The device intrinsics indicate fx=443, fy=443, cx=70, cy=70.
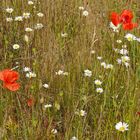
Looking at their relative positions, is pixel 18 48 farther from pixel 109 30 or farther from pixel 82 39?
pixel 109 30

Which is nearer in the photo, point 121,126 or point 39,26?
point 121,126

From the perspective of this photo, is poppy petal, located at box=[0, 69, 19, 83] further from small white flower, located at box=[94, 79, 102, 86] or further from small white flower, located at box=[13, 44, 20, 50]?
small white flower, located at box=[13, 44, 20, 50]

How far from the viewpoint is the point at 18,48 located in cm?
333

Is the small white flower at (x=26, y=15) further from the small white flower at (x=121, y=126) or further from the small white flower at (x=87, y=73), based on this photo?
the small white flower at (x=121, y=126)

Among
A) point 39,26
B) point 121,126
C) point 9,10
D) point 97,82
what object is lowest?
point 121,126

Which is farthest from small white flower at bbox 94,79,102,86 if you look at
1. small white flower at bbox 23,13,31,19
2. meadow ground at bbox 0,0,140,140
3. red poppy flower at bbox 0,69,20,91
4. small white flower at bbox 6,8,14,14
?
small white flower at bbox 6,8,14,14

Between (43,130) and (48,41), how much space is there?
1.03m

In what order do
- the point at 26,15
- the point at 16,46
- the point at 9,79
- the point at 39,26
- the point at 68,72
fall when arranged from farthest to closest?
1. the point at 26,15
2. the point at 39,26
3. the point at 16,46
4. the point at 68,72
5. the point at 9,79

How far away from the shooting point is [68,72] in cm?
296

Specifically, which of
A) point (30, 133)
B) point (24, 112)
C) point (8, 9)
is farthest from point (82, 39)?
point (30, 133)

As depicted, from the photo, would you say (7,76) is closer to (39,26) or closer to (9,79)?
(9,79)

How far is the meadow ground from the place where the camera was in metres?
2.45

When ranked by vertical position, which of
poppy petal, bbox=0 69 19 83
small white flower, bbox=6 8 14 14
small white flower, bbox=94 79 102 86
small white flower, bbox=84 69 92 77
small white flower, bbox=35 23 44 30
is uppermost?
small white flower, bbox=6 8 14 14

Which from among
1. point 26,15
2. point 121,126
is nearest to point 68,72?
point 121,126
